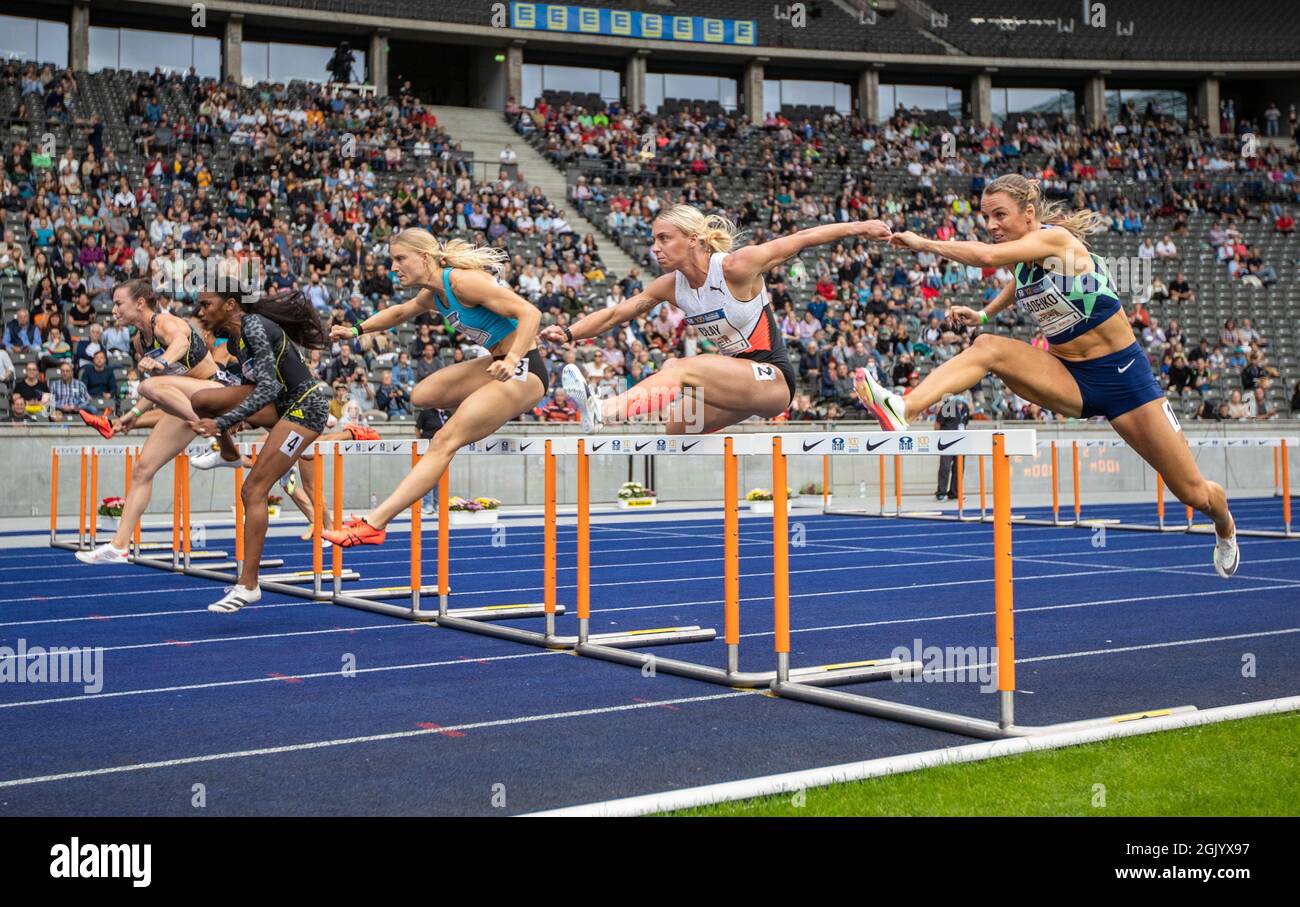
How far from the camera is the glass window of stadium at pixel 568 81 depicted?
34.5 metres

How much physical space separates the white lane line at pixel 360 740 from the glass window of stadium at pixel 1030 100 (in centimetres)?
3620

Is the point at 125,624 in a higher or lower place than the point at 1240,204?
lower

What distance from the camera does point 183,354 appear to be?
8.66 m

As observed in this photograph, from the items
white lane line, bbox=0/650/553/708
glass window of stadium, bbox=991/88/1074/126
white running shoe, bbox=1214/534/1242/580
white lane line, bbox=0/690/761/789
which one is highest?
glass window of stadium, bbox=991/88/1074/126

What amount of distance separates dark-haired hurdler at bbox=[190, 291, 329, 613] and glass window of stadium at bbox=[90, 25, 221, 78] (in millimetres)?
23599

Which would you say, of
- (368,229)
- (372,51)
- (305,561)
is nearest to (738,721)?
(305,561)

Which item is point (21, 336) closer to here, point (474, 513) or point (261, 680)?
point (474, 513)

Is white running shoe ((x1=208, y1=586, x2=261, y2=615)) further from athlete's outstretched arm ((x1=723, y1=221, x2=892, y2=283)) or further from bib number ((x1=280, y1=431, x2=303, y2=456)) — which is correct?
athlete's outstretched arm ((x1=723, y1=221, x2=892, y2=283))

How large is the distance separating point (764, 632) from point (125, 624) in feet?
13.3

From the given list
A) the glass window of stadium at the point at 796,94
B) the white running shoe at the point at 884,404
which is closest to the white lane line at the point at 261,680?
the white running shoe at the point at 884,404

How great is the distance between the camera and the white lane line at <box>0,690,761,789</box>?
175 inches

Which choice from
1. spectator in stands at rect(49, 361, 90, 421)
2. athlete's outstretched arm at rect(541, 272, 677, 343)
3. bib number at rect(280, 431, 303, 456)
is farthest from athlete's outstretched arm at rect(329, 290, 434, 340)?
spectator in stands at rect(49, 361, 90, 421)

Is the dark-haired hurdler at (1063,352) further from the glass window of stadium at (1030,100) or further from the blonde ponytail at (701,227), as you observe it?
the glass window of stadium at (1030,100)
